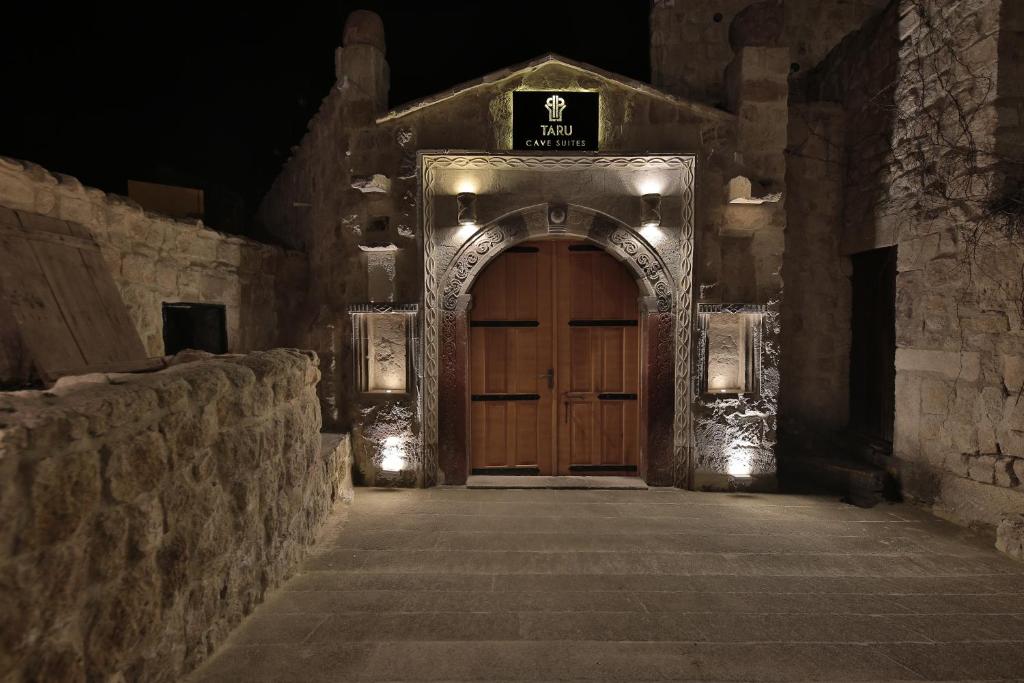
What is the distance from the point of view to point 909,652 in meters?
2.39

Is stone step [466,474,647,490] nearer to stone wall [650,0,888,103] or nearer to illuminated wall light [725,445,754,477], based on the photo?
illuminated wall light [725,445,754,477]

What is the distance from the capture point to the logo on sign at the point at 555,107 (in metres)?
4.96

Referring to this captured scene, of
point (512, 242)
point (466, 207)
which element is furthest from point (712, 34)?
point (466, 207)

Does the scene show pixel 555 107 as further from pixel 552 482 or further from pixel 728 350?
pixel 552 482

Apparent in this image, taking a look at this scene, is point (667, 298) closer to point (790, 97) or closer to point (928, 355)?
point (928, 355)

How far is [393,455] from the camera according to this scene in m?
4.99

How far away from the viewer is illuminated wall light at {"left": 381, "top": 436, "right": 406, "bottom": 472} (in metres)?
4.98

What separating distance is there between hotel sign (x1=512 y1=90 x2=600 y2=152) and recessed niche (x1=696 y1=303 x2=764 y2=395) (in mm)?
2043

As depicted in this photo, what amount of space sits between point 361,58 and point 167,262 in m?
2.60

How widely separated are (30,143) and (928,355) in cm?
1002

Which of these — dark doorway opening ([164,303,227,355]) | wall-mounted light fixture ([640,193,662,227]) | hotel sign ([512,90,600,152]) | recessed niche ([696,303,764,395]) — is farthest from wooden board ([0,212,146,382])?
recessed niche ([696,303,764,395])

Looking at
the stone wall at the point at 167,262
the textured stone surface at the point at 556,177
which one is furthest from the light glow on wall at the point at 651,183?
the stone wall at the point at 167,262

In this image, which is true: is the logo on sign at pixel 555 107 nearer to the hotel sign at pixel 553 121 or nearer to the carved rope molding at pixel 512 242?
the hotel sign at pixel 553 121

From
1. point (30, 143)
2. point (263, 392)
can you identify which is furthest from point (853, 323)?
point (30, 143)
